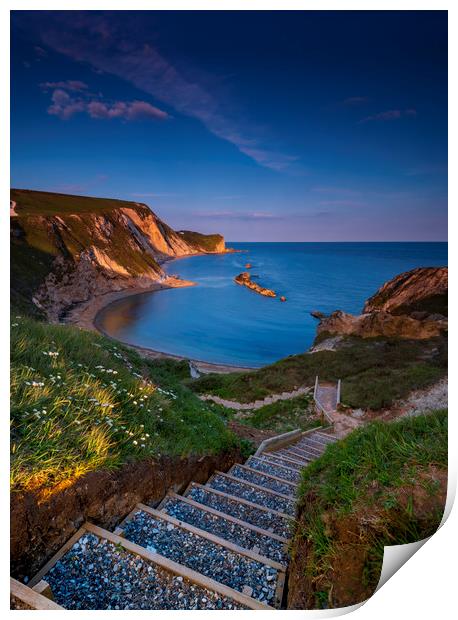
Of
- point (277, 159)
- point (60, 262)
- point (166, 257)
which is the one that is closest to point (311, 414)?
point (277, 159)

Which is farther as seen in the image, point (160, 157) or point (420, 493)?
point (160, 157)

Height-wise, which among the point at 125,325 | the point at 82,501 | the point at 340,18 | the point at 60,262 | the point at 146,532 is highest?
the point at 340,18

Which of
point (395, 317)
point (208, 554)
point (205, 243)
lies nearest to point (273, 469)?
point (208, 554)

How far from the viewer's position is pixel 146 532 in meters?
1.73

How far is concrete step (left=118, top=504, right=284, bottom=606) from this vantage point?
1.53 metres

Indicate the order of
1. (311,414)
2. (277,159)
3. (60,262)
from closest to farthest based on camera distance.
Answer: (277,159), (311,414), (60,262)

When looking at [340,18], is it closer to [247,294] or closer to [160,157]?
[160,157]

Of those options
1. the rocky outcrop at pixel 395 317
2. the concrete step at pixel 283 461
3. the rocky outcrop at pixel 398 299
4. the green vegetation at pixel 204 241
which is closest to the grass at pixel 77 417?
the concrete step at pixel 283 461

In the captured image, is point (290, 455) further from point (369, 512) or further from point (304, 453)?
point (369, 512)

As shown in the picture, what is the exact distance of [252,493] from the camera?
99.3 inches

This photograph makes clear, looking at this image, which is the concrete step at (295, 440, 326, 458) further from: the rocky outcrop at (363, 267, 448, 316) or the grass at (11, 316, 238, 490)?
the rocky outcrop at (363, 267, 448, 316)

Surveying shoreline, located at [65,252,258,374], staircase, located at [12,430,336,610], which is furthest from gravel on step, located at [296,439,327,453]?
shoreline, located at [65,252,258,374]

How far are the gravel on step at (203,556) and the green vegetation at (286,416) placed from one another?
5663mm
